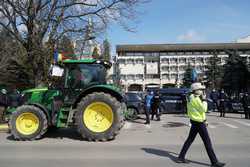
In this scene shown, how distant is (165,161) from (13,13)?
15499mm

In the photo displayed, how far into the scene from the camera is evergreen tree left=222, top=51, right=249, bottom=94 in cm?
5309

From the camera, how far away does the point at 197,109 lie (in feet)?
27.9

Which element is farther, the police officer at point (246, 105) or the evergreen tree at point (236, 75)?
the evergreen tree at point (236, 75)

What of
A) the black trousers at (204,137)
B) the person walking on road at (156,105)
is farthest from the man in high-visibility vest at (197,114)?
the person walking on road at (156,105)

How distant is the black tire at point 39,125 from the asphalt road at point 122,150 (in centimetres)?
29

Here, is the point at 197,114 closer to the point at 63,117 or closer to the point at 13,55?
the point at 63,117

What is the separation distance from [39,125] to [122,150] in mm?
3372

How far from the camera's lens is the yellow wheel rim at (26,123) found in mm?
12312

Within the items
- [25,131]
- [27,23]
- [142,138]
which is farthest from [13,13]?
[142,138]

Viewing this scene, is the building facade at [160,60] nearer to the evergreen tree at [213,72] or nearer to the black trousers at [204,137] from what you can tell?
→ the evergreen tree at [213,72]

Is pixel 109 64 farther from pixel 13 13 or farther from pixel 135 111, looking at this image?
pixel 13 13

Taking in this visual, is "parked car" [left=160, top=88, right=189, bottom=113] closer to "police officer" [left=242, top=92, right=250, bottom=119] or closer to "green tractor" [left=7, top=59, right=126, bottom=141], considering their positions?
"police officer" [left=242, top=92, right=250, bottom=119]

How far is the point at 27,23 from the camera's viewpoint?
2069 cm

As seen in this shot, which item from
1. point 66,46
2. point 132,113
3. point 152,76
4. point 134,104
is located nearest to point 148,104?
point 132,113
